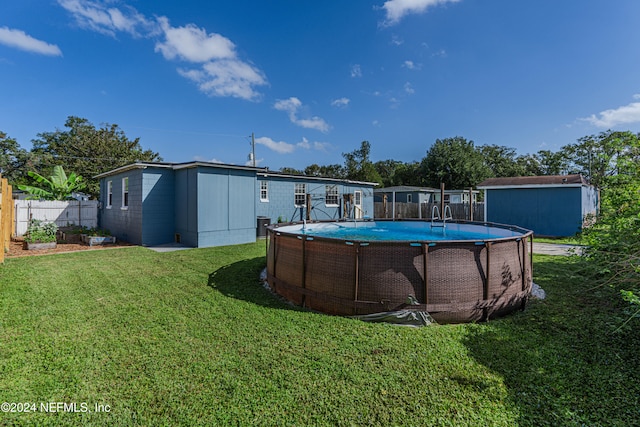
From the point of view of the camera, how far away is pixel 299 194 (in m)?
17.5

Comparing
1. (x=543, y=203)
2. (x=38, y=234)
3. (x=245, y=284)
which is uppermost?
(x=543, y=203)

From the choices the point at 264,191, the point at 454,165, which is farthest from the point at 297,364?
the point at 454,165

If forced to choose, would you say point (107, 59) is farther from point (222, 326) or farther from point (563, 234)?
point (563, 234)

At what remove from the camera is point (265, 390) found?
8.88 feet

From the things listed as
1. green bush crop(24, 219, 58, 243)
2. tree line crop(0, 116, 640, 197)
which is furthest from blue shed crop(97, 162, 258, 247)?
tree line crop(0, 116, 640, 197)

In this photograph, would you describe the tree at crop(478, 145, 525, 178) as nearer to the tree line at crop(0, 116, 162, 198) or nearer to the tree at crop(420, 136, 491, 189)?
the tree at crop(420, 136, 491, 189)

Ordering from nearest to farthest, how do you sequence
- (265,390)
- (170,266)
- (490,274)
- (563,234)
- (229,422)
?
(229,422)
(265,390)
(490,274)
(170,266)
(563,234)

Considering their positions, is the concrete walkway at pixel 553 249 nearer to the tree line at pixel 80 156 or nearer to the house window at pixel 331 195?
the house window at pixel 331 195

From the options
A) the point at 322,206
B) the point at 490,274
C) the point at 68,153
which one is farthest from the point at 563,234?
the point at 68,153

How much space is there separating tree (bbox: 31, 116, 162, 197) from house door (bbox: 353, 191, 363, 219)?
22.4 metres

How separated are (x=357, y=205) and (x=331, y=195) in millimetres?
2514

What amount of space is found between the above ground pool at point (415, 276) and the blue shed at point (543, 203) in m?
13.5

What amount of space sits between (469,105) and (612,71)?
700 cm

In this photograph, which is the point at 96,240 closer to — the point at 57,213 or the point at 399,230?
the point at 57,213
